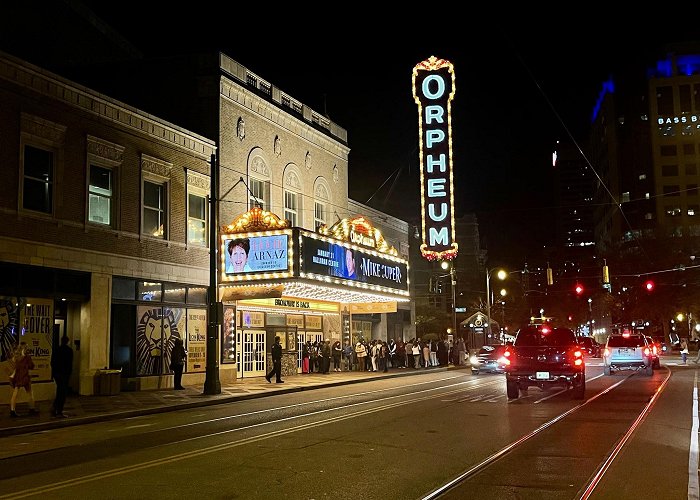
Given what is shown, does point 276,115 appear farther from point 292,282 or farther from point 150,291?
point 150,291

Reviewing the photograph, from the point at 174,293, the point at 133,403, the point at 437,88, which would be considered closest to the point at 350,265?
the point at 174,293

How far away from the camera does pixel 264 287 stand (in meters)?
30.5

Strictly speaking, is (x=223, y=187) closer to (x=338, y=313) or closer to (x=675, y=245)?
(x=338, y=313)

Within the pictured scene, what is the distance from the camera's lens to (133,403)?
21812 mm

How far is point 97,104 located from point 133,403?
Result: 10182mm

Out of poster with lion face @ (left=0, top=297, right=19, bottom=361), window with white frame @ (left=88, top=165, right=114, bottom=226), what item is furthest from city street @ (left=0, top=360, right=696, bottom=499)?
window with white frame @ (left=88, top=165, right=114, bottom=226)

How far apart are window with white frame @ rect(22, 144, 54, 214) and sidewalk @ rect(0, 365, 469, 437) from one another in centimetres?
592

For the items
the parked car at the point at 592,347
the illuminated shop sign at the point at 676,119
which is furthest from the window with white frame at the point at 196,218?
the illuminated shop sign at the point at 676,119

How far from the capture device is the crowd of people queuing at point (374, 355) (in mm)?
38281

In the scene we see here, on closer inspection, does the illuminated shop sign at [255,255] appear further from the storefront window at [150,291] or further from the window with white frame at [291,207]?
the window with white frame at [291,207]

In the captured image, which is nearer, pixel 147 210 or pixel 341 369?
pixel 147 210

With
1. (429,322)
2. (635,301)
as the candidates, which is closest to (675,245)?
(635,301)

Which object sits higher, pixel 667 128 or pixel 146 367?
pixel 667 128

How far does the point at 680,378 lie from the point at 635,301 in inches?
1652
